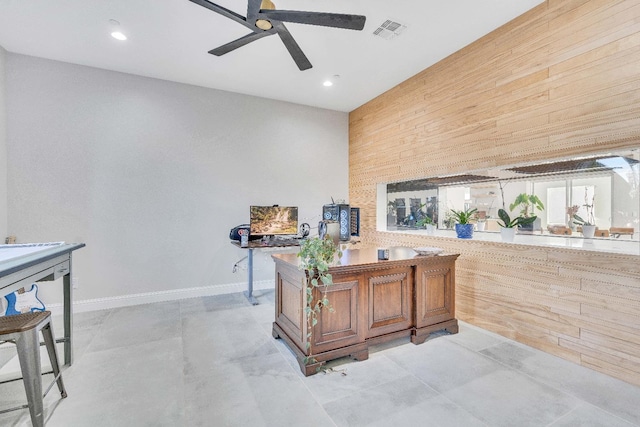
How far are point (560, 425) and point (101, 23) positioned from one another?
4764 mm

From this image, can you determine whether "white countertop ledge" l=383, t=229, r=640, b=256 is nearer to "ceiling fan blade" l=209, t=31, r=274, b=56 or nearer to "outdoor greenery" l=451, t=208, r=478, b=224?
"outdoor greenery" l=451, t=208, r=478, b=224

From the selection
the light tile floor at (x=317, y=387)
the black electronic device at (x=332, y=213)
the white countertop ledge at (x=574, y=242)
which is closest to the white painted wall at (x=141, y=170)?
the light tile floor at (x=317, y=387)

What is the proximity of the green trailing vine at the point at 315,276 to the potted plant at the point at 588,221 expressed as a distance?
241cm

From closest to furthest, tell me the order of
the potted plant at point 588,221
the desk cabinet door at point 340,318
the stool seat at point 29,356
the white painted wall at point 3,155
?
the stool seat at point 29,356
the desk cabinet door at point 340,318
the potted plant at point 588,221
the white painted wall at point 3,155

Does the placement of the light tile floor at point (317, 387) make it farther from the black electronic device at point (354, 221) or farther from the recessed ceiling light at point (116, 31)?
the recessed ceiling light at point (116, 31)

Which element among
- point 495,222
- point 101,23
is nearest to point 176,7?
point 101,23

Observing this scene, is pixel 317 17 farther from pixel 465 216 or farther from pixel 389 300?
pixel 465 216

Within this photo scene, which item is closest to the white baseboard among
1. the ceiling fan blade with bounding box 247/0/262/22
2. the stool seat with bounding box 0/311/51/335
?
the stool seat with bounding box 0/311/51/335

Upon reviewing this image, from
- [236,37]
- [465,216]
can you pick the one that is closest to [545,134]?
[465,216]

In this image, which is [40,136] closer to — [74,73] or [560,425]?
[74,73]

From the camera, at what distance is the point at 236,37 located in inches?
119

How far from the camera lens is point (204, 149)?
166 inches

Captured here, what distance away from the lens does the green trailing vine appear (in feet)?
7.23

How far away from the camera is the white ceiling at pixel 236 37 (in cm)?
257
